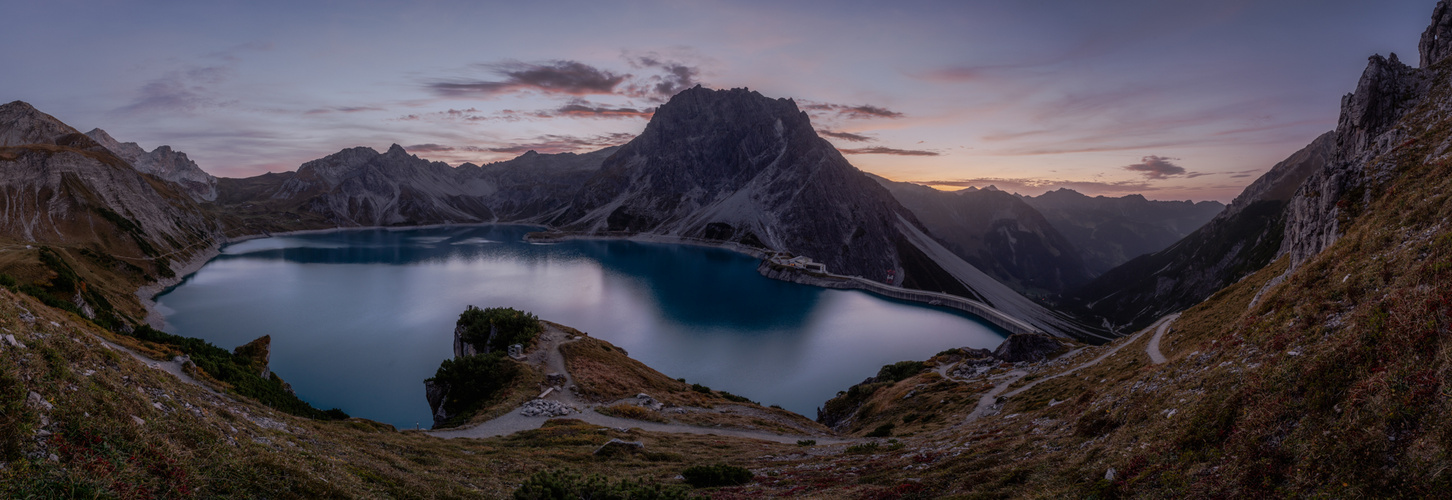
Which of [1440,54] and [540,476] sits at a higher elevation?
[1440,54]

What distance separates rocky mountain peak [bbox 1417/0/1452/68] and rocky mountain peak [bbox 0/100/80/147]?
349 meters

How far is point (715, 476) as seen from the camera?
2208cm

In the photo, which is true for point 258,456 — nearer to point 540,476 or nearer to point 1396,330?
point 540,476

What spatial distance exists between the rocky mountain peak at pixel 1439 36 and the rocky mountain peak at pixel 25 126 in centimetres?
34906

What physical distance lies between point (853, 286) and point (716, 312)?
5223 cm

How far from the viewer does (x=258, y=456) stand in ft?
40.0

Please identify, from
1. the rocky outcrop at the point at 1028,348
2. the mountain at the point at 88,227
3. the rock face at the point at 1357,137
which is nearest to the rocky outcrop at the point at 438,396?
the mountain at the point at 88,227

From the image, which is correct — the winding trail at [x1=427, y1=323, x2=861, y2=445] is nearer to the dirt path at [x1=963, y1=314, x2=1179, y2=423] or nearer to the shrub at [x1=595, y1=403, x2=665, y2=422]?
the shrub at [x1=595, y1=403, x2=665, y2=422]

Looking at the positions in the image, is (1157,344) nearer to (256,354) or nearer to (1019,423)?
(1019,423)

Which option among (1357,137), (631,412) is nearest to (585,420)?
(631,412)

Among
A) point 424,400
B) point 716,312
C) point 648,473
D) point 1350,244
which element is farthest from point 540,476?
point 716,312

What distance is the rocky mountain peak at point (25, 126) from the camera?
18500cm

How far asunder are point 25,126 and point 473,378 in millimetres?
276620

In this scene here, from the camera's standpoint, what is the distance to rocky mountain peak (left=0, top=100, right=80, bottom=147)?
185m
